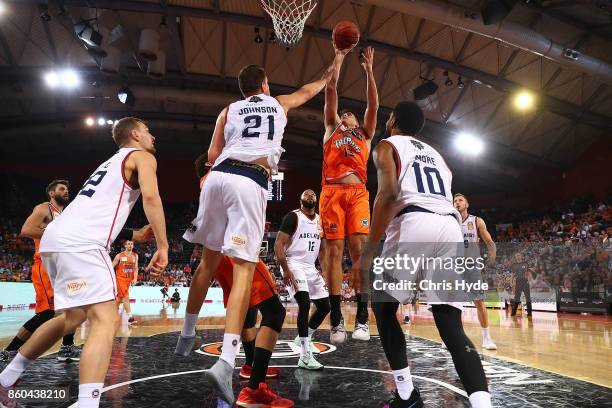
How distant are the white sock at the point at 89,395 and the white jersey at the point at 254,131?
1.57 meters

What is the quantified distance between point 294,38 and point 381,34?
917 centimetres

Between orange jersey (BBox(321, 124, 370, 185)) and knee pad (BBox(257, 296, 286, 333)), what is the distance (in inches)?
67.4

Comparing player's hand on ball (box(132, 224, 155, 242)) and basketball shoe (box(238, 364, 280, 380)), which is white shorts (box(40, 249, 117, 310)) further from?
basketball shoe (box(238, 364, 280, 380))

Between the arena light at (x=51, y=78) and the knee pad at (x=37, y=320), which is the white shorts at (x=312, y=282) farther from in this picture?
the arena light at (x=51, y=78)

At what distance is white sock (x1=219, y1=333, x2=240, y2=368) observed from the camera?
274 cm

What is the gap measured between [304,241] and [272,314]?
2195 mm

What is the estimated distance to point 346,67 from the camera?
17422 mm

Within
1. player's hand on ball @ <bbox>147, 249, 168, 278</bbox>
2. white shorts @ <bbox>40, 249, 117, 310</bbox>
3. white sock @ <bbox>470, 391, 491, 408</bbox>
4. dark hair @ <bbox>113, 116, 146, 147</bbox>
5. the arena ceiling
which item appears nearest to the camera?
white sock @ <bbox>470, 391, 491, 408</bbox>

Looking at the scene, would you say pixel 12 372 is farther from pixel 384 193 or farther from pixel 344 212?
pixel 344 212

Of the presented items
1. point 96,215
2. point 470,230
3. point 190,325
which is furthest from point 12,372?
point 470,230

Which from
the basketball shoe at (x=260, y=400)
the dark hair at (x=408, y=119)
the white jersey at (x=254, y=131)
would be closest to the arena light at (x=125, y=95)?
the white jersey at (x=254, y=131)

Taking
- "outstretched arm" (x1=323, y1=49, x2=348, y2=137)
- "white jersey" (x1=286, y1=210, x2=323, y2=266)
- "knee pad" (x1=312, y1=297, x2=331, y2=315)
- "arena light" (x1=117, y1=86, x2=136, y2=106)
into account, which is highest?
"arena light" (x1=117, y1=86, x2=136, y2=106)

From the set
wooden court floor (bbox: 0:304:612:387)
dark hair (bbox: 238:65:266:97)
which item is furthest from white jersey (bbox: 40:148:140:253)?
wooden court floor (bbox: 0:304:612:387)

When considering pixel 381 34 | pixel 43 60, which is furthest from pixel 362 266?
pixel 43 60
